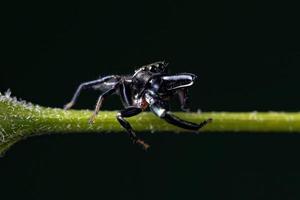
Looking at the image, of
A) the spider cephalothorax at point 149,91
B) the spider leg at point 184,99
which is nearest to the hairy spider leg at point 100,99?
the spider cephalothorax at point 149,91

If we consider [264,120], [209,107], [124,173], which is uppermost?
[264,120]

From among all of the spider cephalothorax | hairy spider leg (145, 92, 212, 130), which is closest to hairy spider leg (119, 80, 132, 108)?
the spider cephalothorax

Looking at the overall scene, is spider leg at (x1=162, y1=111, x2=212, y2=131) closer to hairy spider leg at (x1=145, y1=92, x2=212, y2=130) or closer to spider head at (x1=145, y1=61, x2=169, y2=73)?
hairy spider leg at (x1=145, y1=92, x2=212, y2=130)

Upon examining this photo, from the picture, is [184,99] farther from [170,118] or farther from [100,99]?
[100,99]

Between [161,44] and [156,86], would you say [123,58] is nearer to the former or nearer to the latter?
[161,44]

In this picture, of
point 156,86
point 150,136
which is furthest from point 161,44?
point 156,86

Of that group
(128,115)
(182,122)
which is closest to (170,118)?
(182,122)
